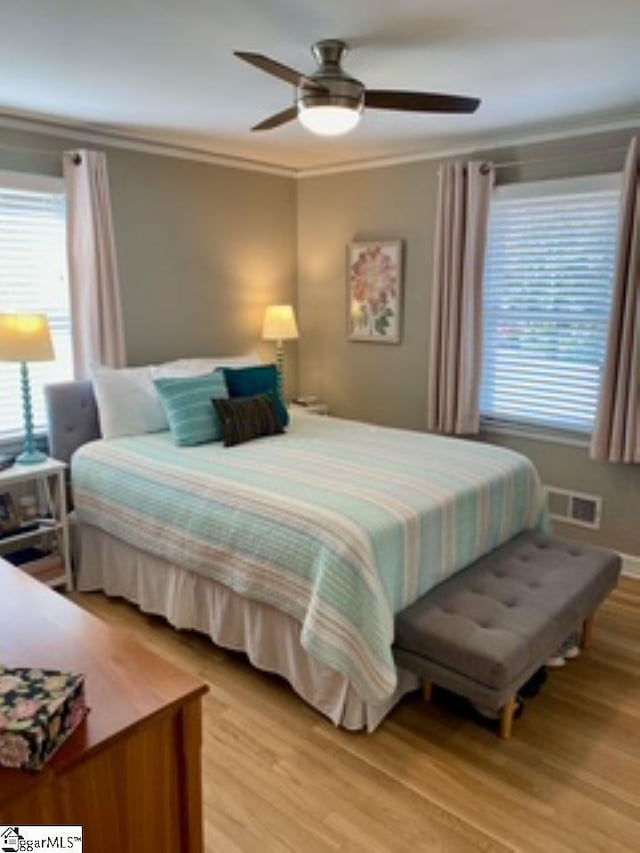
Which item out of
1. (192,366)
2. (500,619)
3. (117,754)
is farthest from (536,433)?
(117,754)

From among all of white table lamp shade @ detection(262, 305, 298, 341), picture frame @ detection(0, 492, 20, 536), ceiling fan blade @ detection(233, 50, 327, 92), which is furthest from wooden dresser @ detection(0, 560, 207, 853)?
white table lamp shade @ detection(262, 305, 298, 341)

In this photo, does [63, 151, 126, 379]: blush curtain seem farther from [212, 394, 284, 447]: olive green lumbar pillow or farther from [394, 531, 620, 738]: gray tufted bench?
[394, 531, 620, 738]: gray tufted bench

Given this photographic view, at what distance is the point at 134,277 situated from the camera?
3949mm

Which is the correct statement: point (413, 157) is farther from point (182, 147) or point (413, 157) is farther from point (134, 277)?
point (134, 277)

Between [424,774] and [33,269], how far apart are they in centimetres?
315

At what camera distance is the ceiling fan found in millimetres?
2148

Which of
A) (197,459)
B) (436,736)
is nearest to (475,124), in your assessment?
(197,459)

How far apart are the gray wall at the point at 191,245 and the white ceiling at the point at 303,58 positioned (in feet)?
0.97

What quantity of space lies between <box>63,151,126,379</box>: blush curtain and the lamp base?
0.60 m

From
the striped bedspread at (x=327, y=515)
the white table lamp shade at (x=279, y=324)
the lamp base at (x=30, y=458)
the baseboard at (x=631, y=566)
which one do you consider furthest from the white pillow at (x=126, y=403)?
the baseboard at (x=631, y=566)

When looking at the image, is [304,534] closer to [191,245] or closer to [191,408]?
[191,408]

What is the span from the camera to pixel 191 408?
3309 mm

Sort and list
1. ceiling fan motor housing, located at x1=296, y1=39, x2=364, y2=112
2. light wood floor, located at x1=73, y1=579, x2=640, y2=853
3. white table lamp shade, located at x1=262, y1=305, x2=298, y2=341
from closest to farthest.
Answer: light wood floor, located at x1=73, y1=579, x2=640, y2=853 < ceiling fan motor housing, located at x1=296, y1=39, x2=364, y2=112 < white table lamp shade, located at x1=262, y1=305, x2=298, y2=341

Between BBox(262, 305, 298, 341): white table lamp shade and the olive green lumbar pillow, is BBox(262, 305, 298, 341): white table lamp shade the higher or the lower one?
the higher one
